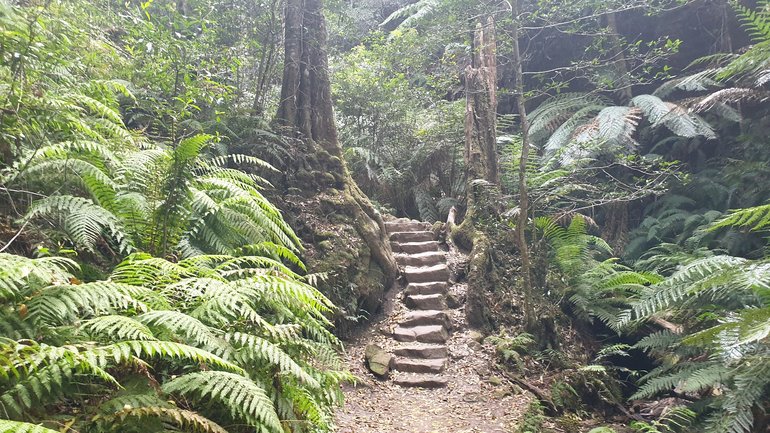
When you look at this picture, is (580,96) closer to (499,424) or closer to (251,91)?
(251,91)

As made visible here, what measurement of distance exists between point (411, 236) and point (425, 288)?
4.38ft

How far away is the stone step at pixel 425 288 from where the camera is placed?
621 cm

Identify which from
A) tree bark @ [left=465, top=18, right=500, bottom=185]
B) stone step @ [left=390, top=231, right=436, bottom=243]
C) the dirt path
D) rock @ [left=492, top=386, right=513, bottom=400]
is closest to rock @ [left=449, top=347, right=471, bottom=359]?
the dirt path

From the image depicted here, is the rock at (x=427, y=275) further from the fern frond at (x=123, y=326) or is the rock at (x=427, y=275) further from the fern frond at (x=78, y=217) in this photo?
the fern frond at (x=123, y=326)

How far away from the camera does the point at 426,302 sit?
6039 millimetres

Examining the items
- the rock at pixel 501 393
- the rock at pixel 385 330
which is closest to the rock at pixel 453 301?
the rock at pixel 385 330

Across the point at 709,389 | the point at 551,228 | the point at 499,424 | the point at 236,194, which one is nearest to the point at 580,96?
the point at 551,228

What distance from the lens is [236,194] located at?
3689mm

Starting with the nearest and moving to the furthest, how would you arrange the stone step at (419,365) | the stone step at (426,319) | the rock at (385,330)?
the stone step at (419,365), the rock at (385,330), the stone step at (426,319)

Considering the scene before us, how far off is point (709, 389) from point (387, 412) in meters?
3.32

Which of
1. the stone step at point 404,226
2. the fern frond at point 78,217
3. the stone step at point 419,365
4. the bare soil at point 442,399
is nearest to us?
the fern frond at point 78,217

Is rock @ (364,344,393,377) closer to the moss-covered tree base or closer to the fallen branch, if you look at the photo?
the moss-covered tree base

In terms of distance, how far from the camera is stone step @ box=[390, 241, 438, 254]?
7137 mm

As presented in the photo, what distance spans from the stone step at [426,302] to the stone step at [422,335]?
0.42 m
